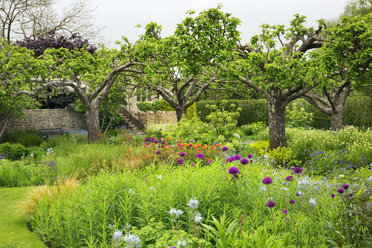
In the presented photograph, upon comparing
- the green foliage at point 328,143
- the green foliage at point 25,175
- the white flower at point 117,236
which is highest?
the white flower at point 117,236

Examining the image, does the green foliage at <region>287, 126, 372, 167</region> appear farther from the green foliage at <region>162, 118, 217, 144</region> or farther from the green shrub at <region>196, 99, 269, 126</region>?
the green shrub at <region>196, 99, 269, 126</region>

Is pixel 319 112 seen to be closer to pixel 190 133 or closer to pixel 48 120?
pixel 190 133

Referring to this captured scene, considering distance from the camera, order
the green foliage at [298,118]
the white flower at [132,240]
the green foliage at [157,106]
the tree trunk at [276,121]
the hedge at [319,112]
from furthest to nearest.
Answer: the green foliage at [157,106] → the green foliage at [298,118] → the hedge at [319,112] → the tree trunk at [276,121] → the white flower at [132,240]

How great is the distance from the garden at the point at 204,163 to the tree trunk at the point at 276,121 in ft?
0.13

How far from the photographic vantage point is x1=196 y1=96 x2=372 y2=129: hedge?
19.2 m

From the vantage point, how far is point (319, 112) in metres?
20.4

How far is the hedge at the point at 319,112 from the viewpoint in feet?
62.9

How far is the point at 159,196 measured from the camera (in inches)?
143

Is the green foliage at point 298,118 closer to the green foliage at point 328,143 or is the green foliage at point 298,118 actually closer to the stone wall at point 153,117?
the stone wall at point 153,117

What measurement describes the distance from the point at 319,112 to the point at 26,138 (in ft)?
62.8

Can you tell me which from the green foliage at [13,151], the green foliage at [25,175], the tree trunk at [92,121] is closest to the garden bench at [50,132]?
the green foliage at [13,151]

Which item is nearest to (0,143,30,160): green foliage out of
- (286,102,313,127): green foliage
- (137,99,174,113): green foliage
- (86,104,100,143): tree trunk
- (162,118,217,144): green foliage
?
(86,104,100,143): tree trunk

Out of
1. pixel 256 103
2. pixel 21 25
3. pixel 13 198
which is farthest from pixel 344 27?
pixel 21 25

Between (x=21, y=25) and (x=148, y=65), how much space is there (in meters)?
17.9
